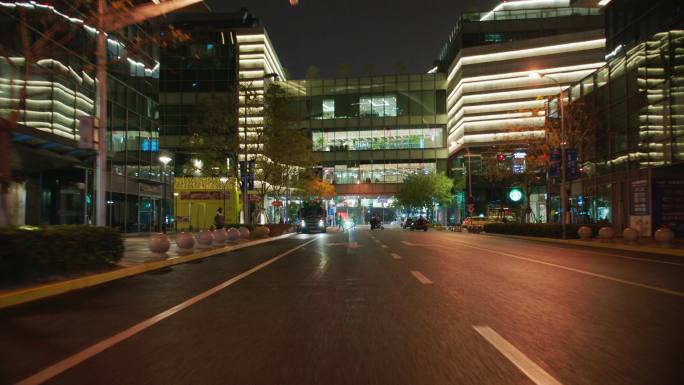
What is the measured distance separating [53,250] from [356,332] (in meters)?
7.68

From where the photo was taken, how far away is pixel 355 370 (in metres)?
5.39

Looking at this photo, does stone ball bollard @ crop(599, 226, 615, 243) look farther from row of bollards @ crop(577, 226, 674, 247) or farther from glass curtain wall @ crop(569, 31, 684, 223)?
glass curtain wall @ crop(569, 31, 684, 223)

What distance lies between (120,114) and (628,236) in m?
31.3

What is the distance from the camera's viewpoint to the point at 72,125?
31281 mm

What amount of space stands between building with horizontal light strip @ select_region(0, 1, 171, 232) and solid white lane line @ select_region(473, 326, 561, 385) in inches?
384

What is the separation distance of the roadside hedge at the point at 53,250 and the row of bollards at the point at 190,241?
4365 millimetres

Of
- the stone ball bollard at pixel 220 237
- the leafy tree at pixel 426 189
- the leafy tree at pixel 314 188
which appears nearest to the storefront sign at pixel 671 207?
the stone ball bollard at pixel 220 237

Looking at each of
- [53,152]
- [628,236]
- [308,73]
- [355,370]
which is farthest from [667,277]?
[308,73]

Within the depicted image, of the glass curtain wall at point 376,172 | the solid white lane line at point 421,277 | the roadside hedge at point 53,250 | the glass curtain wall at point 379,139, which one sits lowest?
the solid white lane line at point 421,277

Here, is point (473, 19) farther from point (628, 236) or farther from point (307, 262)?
point (307, 262)

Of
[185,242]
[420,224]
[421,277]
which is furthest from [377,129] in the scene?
[421,277]

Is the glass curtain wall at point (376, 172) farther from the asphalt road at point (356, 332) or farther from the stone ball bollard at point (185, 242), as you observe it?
the asphalt road at point (356, 332)

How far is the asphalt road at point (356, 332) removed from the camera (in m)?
5.32

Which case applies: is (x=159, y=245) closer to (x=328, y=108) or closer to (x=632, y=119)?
(x=632, y=119)
